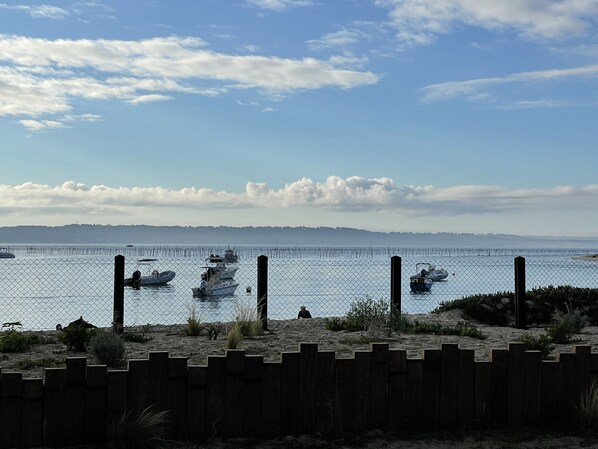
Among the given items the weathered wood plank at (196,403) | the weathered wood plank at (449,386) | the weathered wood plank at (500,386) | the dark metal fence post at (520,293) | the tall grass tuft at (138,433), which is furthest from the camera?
the dark metal fence post at (520,293)

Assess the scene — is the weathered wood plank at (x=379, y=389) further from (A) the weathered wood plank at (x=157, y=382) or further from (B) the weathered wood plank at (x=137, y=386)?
(B) the weathered wood plank at (x=137, y=386)

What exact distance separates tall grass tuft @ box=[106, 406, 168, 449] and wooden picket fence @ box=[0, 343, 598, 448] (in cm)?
17

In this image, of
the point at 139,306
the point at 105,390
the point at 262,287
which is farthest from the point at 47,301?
the point at 105,390

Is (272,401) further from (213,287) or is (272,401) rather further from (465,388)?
(213,287)

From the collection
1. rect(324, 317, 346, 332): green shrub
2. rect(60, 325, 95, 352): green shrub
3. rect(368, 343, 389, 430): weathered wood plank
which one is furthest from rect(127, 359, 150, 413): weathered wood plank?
rect(324, 317, 346, 332): green shrub

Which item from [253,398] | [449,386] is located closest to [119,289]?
[253,398]

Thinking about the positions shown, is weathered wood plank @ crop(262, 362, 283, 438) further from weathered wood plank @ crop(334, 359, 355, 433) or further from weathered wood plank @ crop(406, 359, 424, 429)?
weathered wood plank @ crop(406, 359, 424, 429)

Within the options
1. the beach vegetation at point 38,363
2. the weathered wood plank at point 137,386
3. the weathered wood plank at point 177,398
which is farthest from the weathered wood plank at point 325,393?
the beach vegetation at point 38,363

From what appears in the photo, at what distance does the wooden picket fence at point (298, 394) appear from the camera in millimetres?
7152

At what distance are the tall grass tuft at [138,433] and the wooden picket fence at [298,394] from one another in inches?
6.8

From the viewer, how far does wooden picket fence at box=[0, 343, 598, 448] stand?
715 centimetres

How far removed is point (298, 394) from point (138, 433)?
5.27ft

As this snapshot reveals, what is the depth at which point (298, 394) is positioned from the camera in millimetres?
7527

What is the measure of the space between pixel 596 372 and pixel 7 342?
27.1ft
